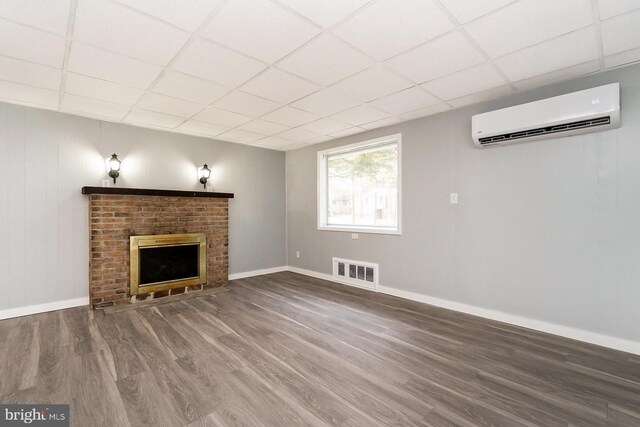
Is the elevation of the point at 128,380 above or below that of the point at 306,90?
below

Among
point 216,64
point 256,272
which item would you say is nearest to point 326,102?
point 216,64

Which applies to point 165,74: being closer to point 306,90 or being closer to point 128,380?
point 306,90

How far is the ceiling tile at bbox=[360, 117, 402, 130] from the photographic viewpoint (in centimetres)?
412

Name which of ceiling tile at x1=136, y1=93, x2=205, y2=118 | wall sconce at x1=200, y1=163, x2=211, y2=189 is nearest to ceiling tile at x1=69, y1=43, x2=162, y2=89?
ceiling tile at x1=136, y1=93, x2=205, y2=118

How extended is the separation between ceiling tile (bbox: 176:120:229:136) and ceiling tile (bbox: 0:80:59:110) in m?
1.44

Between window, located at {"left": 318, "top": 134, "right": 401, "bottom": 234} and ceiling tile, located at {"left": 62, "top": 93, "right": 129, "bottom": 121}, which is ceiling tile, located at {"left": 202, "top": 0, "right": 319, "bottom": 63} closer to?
ceiling tile, located at {"left": 62, "top": 93, "right": 129, "bottom": 121}

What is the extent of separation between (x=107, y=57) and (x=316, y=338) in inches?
124

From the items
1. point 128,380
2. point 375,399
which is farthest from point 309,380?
point 128,380

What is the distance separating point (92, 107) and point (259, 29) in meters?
2.84

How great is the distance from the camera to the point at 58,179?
3.82 meters

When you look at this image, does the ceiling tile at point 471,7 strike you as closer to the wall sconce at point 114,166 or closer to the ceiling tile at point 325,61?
the ceiling tile at point 325,61

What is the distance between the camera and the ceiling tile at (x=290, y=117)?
12.3 ft

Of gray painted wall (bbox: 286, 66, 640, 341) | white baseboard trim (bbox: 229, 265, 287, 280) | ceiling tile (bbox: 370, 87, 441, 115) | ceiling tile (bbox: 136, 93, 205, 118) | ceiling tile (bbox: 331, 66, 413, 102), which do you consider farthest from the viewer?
white baseboard trim (bbox: 229, 265, 287, 280)

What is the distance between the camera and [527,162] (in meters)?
3.16
